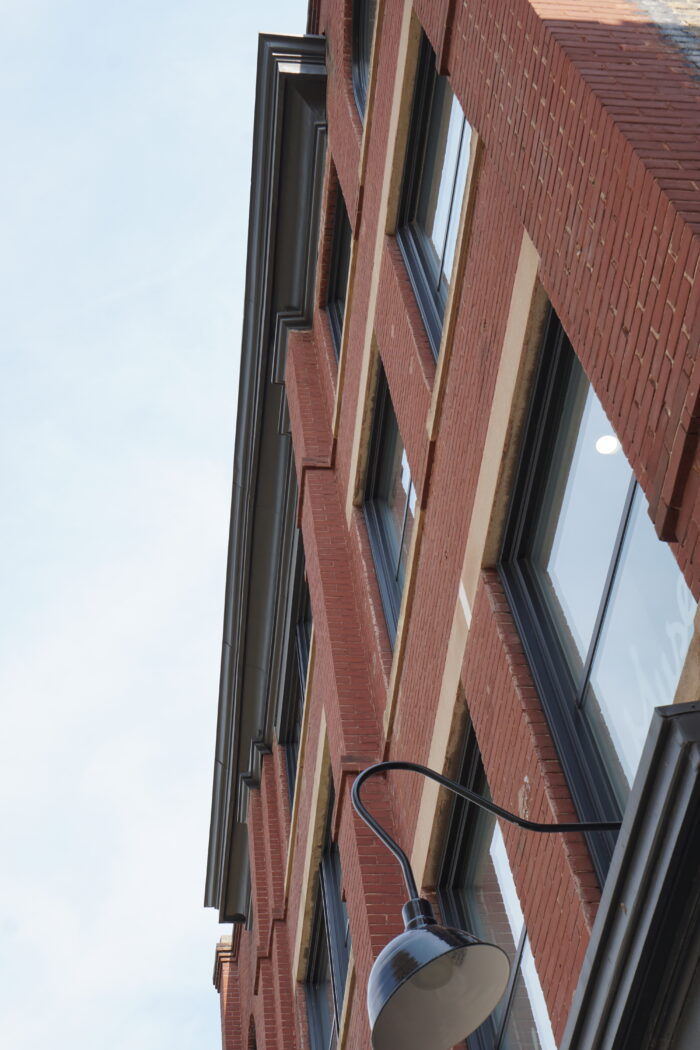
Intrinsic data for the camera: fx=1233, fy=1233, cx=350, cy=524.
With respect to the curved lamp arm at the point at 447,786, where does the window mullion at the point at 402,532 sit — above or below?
above

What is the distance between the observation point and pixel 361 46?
47.3 ft

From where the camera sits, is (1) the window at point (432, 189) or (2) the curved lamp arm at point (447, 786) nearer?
(2) the curved lamp arm at point (447, 786)

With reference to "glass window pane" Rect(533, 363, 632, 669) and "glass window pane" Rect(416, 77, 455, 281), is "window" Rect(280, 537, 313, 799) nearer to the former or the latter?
"glass window pane" Rect(416, 77, 455, 281)

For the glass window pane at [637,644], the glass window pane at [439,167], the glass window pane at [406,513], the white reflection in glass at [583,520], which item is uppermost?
the glass window pane at [439,167]

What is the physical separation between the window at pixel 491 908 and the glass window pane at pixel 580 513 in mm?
1697

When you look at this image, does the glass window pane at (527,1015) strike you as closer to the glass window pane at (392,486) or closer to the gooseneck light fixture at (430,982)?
the gooseneck light fixture at (430,982)

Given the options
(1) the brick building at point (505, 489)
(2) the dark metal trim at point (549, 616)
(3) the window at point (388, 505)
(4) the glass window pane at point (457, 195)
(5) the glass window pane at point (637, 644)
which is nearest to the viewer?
(1) the brick building at point (505, 489)

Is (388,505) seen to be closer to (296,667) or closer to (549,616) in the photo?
(549,616)

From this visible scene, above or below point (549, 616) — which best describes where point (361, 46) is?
above

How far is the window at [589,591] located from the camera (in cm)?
577

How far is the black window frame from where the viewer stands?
612 cm

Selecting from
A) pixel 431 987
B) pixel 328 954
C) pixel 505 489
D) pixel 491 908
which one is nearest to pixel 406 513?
pixel 505 489

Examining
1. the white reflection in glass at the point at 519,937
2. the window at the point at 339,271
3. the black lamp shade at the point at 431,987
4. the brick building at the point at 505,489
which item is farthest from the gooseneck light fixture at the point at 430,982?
the window at the point at 339,271

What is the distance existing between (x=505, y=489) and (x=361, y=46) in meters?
8.81
